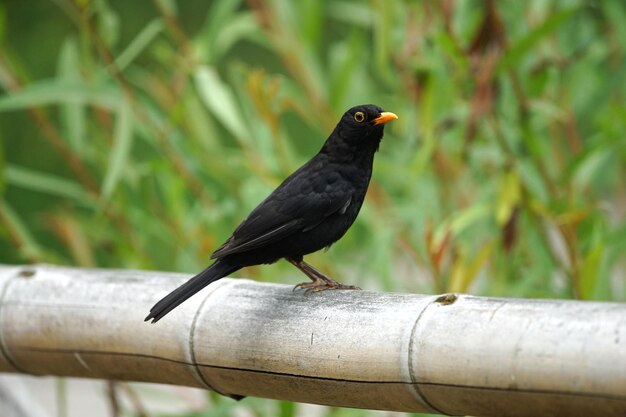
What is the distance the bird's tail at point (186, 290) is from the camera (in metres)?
1.50

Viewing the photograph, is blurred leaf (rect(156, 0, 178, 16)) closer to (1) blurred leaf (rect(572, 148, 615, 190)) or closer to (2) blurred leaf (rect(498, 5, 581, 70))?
(2) blurred leaf (rect(498, 5, 581, 70))

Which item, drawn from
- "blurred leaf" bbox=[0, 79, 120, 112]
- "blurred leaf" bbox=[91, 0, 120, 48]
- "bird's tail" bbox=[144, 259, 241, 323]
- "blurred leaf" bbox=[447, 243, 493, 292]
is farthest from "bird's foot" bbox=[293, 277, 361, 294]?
"blurred leaf" bbox=[91, 0, 120, 48]

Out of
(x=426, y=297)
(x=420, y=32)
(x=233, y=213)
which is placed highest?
(x=420, y=32)

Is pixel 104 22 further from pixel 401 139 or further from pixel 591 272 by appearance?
pixel 591 272

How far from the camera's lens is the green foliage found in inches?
88.7

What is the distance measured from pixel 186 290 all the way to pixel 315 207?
0.36 metres

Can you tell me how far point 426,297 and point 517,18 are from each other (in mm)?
1293

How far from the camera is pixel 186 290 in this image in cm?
153

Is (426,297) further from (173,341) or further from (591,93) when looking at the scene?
(591,93)

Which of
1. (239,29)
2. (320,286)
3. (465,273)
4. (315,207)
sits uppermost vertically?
(239,29)

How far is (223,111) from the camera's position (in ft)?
8.44

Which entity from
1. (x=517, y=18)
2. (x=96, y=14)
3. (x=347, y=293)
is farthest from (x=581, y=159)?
(x=96, y=14)

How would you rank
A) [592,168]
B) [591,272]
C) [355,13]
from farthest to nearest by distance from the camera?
1. [355,13]
2. [592,168]
3. [591,272]

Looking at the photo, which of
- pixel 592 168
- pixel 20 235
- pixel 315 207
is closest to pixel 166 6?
pixel 20 235
